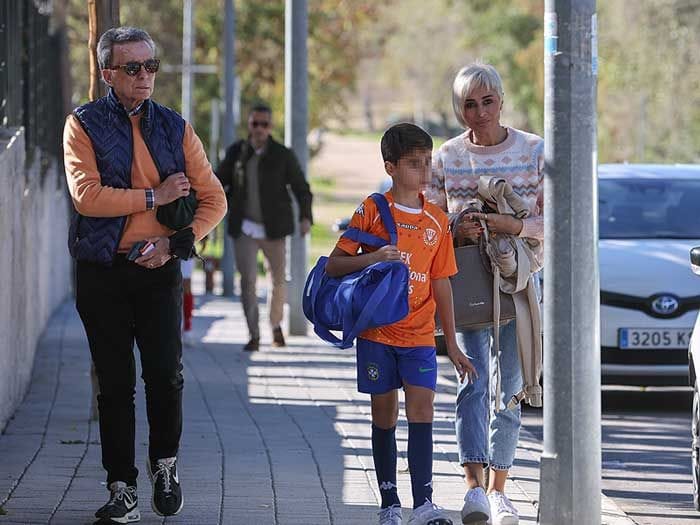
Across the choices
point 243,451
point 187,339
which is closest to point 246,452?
point 243,451

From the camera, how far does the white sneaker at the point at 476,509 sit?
21.7 feet

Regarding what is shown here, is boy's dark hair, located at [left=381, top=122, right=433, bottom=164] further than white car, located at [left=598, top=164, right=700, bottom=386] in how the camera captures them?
No

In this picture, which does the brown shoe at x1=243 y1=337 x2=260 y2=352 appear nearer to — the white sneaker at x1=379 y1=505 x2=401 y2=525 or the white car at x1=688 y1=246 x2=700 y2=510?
the white car at x1=688 y1=246 x2=700 y2=510

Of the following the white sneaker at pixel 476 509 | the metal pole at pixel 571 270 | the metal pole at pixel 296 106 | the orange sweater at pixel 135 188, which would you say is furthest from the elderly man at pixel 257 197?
the metal pole at pixel 571 270

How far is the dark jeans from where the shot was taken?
22.3ft

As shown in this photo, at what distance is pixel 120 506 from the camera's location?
267 inches

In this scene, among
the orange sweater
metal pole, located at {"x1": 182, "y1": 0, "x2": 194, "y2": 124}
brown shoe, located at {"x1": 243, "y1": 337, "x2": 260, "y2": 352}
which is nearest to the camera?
the orange sweater

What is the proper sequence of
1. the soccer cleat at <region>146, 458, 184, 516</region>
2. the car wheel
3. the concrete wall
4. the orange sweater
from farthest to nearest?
1. the concrete wall
2. the car wheel
3. the soccer cleat at <region>146, 458, 184, 516</region>
4. the orange sweater

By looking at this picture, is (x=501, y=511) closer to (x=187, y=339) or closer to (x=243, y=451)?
(x=243, y=451)

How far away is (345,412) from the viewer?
425 inches

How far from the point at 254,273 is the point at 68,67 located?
31.0 ft

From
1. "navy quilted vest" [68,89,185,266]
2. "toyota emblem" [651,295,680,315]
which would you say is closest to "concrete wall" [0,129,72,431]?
"navy quilted vest" [68,89,185,266]

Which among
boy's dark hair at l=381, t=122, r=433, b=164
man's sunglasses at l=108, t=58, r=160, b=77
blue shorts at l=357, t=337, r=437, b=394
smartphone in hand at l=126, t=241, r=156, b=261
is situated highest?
man's sunglasses at l=108, t=58, r=160, b=77

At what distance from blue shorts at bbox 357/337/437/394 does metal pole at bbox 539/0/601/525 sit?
18.6 inches
